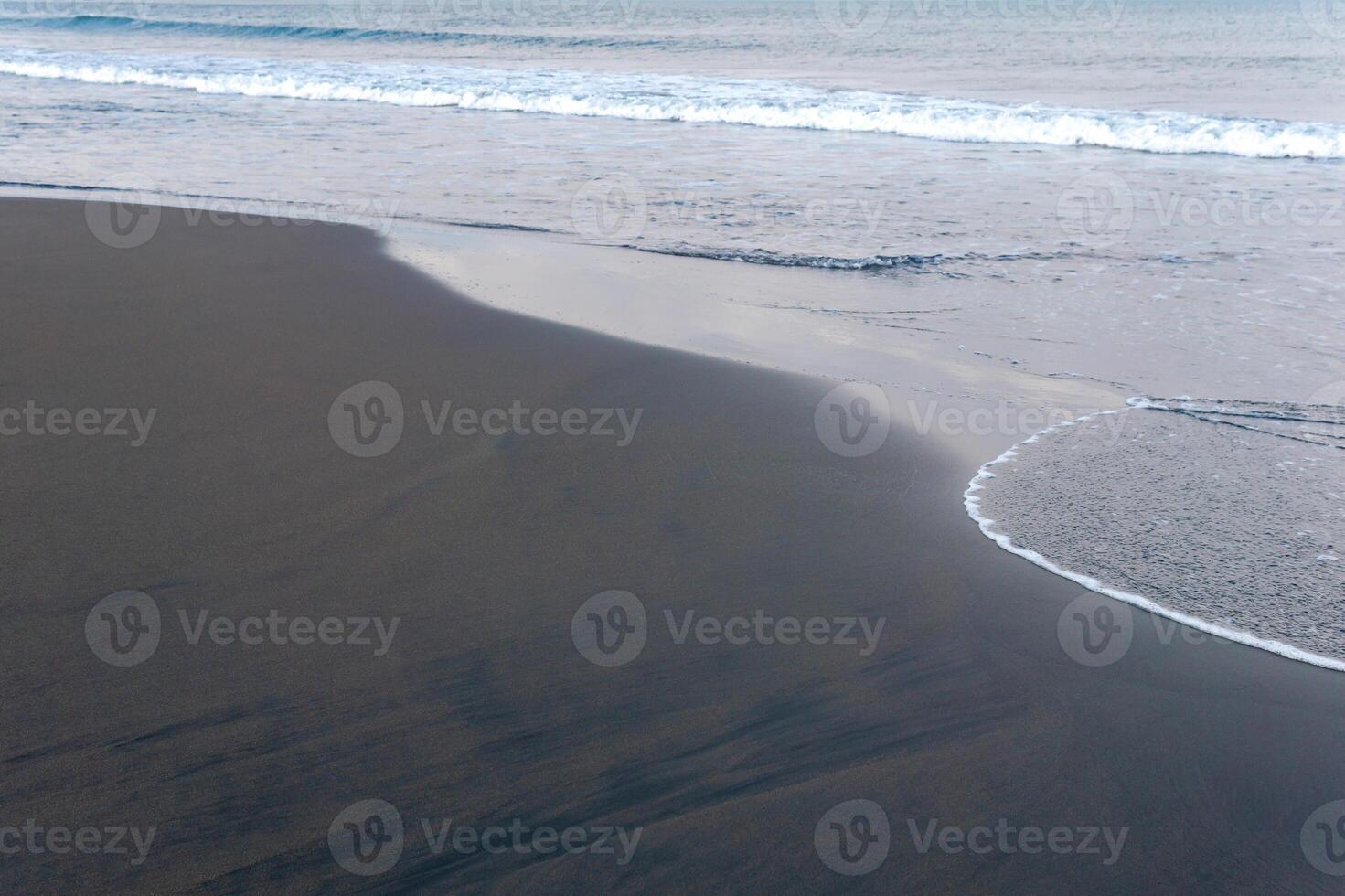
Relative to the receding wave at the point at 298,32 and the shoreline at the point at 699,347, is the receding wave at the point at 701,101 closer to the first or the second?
the shoreline at the point at 699,347

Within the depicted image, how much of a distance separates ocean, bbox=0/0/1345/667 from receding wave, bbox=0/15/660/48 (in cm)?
601

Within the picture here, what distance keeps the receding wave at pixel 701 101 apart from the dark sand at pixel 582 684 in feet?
44.4

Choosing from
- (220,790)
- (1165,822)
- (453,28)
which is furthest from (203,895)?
(453,28)

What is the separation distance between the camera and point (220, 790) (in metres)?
2.36

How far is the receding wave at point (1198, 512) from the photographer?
3238 mm

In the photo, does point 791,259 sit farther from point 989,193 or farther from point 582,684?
point 582,684

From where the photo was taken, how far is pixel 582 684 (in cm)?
281

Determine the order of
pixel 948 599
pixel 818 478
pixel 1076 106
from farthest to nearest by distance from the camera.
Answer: pixel 1076 106
pixel 818 478
pixel 948 599

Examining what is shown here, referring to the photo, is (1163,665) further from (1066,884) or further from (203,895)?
(203,895)

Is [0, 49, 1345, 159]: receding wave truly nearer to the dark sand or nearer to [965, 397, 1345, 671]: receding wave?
[965, 397, 1345, 671]: receding wave

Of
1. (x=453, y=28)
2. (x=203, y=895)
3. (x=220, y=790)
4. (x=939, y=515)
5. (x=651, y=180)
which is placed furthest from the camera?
(x=453, y=28)

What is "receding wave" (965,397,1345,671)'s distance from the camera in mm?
3238

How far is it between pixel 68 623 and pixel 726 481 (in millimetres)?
2302

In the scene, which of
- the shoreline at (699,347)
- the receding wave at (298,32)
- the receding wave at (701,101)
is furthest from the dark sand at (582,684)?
the receding wave at (298,32)
